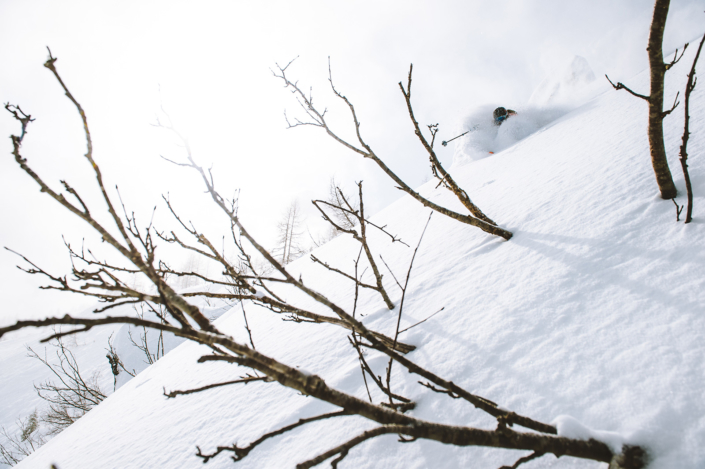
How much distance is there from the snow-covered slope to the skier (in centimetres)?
692

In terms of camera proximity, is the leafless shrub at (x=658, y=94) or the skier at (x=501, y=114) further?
the skier at (x=501, y=114)

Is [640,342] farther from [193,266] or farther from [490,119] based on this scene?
[193,266]

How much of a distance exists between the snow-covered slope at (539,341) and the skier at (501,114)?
22.7ft

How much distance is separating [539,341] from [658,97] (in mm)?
1441

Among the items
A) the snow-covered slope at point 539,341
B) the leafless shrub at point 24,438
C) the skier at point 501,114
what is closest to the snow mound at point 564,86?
the skier at point 501,114

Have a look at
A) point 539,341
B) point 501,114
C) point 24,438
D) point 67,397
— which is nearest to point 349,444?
point 539,341

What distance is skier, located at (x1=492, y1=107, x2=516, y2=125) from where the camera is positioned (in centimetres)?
950

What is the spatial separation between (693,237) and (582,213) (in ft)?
2.40

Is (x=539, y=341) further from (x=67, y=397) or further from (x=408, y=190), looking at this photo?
(x=67, y=397)

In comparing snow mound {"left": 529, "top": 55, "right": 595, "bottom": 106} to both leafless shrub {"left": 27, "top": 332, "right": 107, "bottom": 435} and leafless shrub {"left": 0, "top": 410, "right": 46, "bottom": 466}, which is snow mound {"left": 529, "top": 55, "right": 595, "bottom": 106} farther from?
leafless shrub {"left": 0, "top": 410, "right": 46, "bottom": 466}

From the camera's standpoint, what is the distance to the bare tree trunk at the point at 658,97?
1.37m

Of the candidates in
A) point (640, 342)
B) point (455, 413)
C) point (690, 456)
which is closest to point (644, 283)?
point (640, 342)

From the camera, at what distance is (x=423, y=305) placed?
2162 mm

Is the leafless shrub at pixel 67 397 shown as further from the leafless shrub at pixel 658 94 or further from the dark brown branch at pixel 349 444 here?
the leafless shrub at pixel 658 94
